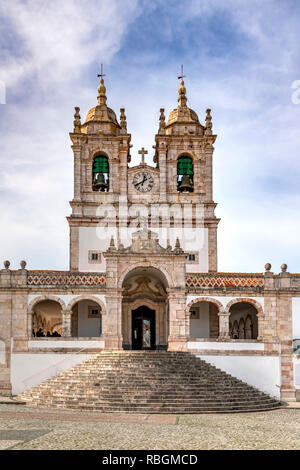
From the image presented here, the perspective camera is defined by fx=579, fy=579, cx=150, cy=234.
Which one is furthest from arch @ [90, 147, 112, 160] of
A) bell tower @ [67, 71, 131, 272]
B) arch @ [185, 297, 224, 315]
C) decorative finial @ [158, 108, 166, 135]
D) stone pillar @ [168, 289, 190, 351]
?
arch @ [185, 297, 224, 315]

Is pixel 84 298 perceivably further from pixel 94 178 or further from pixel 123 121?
pixel 123 121

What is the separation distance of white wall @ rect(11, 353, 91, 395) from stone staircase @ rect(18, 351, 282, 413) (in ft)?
5.66

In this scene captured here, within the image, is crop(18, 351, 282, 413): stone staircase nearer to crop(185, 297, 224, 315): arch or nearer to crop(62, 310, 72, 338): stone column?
crop(62, 310, 72, 338): stone column

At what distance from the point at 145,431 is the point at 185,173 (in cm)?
1968

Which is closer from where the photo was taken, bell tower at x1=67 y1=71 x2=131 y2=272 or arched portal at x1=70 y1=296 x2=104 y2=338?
arched portal at x1=70 y1=296 x2=104 y2=338

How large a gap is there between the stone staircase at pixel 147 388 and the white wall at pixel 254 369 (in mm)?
1240

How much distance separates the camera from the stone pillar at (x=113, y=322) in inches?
981

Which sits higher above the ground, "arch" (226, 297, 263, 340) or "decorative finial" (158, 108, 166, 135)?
"decorative finial" (158, 108, 166, 135)

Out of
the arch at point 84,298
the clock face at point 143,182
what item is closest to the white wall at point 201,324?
the arch at point 84,298

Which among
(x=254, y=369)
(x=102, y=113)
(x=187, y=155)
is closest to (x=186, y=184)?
(x=187, y=155)

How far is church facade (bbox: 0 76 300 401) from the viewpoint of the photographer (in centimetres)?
2512

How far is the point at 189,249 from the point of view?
101 feet

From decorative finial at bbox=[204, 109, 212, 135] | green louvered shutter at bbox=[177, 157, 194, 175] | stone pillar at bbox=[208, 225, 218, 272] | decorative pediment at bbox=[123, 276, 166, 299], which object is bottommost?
decorative pediment at bbox=[123, 276, 166, 299]
